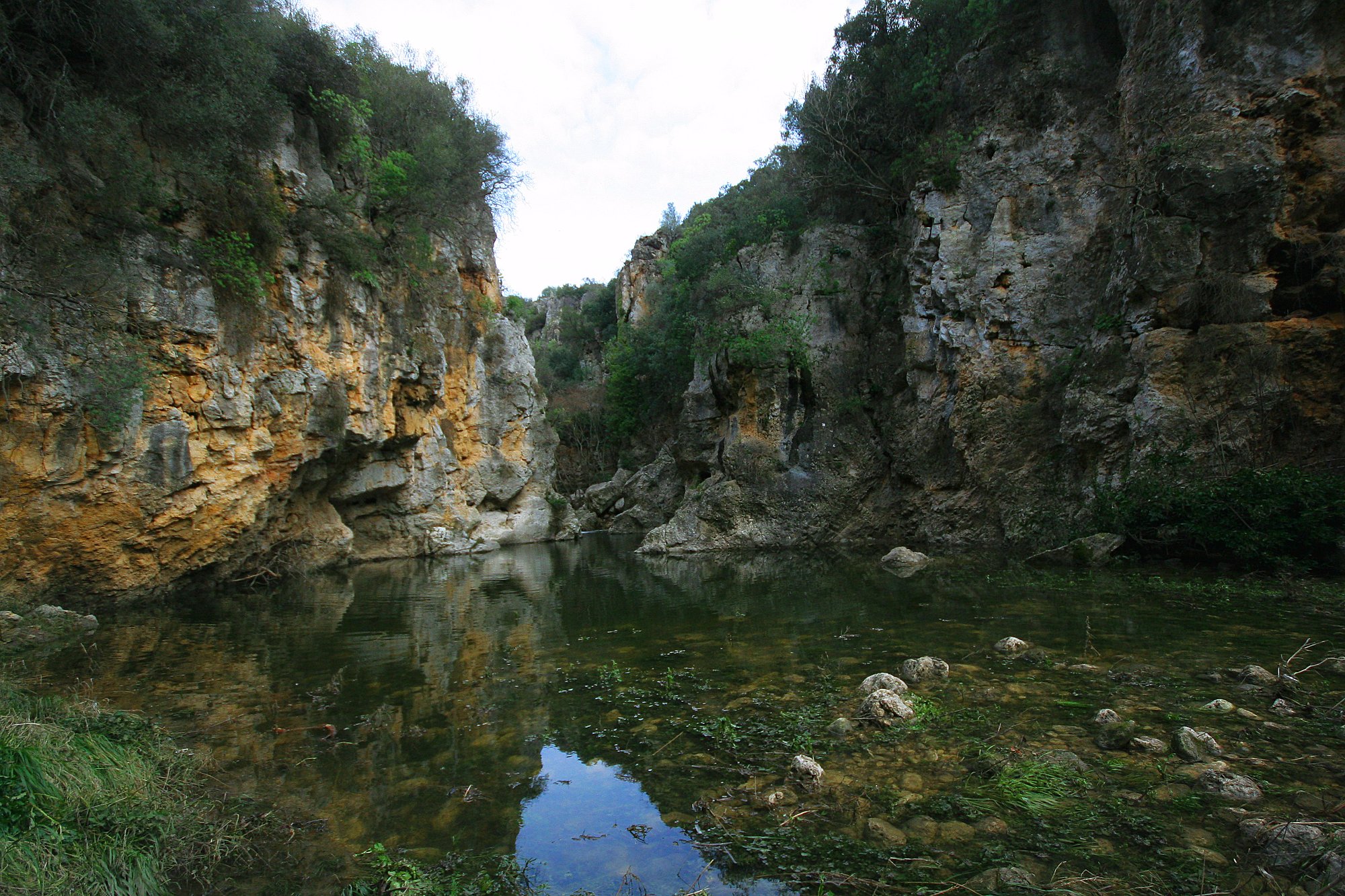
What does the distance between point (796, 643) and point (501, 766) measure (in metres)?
4.01

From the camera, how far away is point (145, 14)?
10.4 meters

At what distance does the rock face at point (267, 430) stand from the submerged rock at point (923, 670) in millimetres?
11837

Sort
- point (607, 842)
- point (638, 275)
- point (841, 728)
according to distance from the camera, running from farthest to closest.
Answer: point (638, 275)
point (841, 728)
point (607, 842)

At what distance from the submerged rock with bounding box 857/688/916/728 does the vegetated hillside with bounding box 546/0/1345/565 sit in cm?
802

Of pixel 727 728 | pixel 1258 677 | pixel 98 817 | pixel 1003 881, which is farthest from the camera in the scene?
pixel 1258 677

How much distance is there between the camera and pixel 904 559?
47.2ft

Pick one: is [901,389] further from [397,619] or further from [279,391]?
[279,391]

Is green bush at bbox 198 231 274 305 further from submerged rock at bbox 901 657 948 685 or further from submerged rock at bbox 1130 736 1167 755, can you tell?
submerged rock at bbox 1130 736 1167 755

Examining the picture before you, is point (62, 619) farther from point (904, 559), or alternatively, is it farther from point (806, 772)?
point (904, 559)

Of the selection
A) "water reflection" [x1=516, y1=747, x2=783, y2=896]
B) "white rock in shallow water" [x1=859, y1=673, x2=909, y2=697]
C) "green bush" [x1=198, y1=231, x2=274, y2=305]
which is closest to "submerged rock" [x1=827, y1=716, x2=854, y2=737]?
"white rock in shallow water" [x1=859, y1=673, x2=909, y2=697]

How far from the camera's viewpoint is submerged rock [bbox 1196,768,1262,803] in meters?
3.39

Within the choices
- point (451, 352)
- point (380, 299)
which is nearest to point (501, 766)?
point (380, 299)

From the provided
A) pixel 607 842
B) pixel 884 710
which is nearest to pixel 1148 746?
pixel 884 710

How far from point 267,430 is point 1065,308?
18.1m
